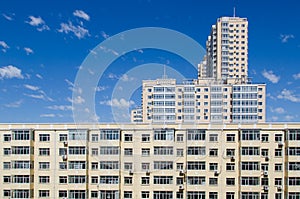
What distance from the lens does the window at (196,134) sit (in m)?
8.84

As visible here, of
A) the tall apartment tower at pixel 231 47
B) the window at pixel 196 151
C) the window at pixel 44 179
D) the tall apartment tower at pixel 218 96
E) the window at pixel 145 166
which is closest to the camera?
the window at pixel 196 151

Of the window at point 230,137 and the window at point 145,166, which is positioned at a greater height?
the window at point 230,137

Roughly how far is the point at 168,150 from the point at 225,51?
14.1 metres

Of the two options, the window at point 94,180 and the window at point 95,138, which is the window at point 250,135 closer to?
the window at point 95,138

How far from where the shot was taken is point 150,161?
8953 millimetres

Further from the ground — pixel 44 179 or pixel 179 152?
pixel 179 152

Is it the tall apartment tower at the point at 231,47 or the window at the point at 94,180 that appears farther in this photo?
the tall apartment tower at the point at 231,47

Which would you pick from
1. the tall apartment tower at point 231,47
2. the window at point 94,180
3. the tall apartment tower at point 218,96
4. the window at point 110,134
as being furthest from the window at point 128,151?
the tall apartment tower at point 231,47

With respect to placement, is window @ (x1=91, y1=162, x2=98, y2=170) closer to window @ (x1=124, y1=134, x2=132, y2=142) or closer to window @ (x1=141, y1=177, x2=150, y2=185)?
window @ (x1=124, y1=134, x2=132, y2=142)

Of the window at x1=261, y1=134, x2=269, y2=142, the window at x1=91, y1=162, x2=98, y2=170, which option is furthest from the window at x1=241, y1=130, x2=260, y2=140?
the window at x1=91, y1=162, x2=98, y2=170

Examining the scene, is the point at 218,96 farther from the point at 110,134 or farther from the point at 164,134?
the point at 110,134

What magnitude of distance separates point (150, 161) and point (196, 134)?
131cm

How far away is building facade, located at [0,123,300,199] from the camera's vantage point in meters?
8.70

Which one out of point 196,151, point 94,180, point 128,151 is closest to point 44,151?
point 94,180
